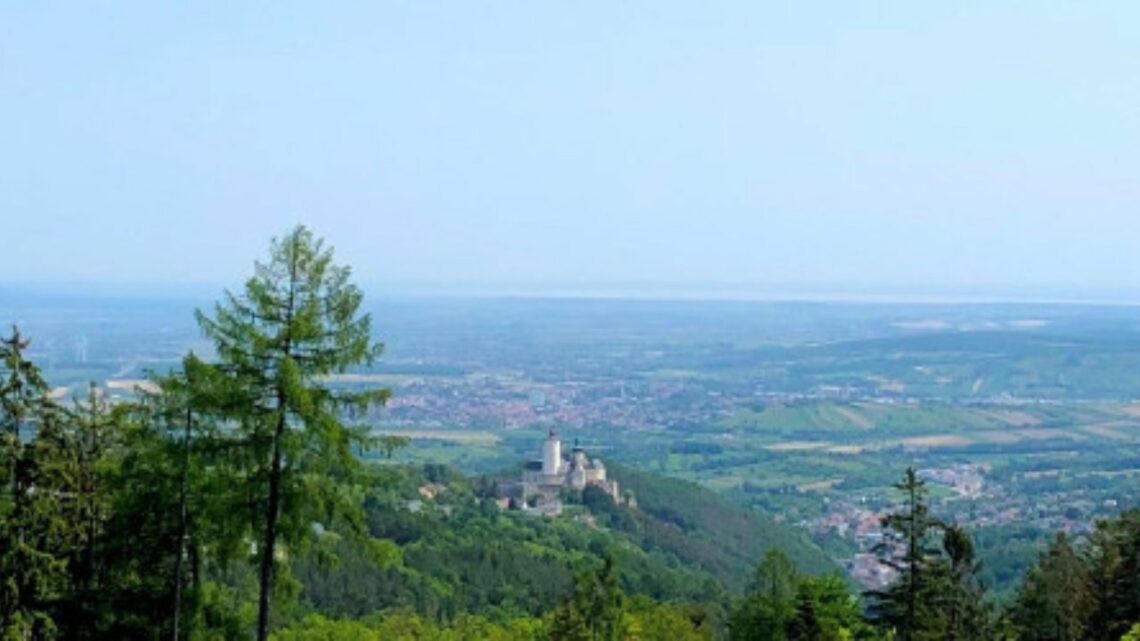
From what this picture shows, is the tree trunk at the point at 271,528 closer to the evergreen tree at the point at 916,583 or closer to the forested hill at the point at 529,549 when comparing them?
the evergreen tree at the point at 916,583

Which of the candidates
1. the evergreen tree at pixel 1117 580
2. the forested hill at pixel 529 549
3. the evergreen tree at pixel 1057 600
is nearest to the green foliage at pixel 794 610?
the evergreen tree at pixel 1057 600

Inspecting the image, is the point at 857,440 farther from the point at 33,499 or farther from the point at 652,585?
the point at 33,499

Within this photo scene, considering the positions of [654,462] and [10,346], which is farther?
[654,462]

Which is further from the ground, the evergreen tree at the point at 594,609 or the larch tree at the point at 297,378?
the larch tree at the point at 297,378

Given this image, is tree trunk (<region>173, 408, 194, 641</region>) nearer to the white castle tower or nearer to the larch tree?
the larch tree

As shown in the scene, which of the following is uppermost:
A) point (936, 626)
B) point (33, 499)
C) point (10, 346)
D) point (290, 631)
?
point (10, 346)

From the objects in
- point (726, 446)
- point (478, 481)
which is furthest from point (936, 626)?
point (726, 446)


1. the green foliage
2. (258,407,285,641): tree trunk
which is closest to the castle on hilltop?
the green foliage
